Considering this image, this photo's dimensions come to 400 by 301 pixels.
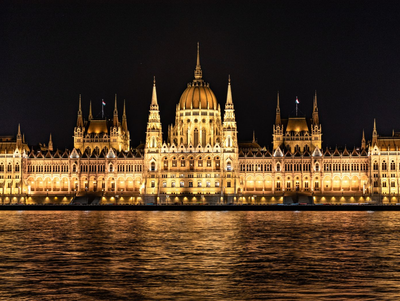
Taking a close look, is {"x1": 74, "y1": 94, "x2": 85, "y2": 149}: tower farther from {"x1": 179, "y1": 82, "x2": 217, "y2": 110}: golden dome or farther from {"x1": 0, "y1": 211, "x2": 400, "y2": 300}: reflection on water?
{"x1": 0, "y1": 211, "x2": 400, "y2": 300}: reflection on water

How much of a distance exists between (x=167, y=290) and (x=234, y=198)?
115m

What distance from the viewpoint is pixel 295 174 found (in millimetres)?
170750

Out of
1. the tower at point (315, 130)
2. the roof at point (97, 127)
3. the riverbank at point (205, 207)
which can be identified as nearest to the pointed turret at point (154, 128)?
the riverbank at point (205, 207)

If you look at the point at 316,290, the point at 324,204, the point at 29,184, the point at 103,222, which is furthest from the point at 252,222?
the point at 29,184

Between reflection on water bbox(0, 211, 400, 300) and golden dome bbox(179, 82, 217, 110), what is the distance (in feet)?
257

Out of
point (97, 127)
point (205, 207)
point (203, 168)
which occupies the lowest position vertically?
point (205, 207)

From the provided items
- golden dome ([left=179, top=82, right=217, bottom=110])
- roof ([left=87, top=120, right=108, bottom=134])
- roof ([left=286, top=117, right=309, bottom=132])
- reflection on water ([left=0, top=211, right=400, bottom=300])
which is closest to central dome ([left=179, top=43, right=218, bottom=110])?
golden dome ([left=179, top=82, right=217, bottom=110])

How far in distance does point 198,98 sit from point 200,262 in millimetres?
119308

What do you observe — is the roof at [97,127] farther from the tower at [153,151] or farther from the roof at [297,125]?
the roof at [297,125]

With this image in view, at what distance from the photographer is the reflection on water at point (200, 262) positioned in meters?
48.9

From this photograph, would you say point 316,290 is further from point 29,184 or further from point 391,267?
point 29,184

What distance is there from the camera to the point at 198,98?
180 meters

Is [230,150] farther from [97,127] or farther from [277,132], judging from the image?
[97,127]

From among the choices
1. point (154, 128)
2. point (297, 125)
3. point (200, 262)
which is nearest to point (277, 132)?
point (297, 125)
